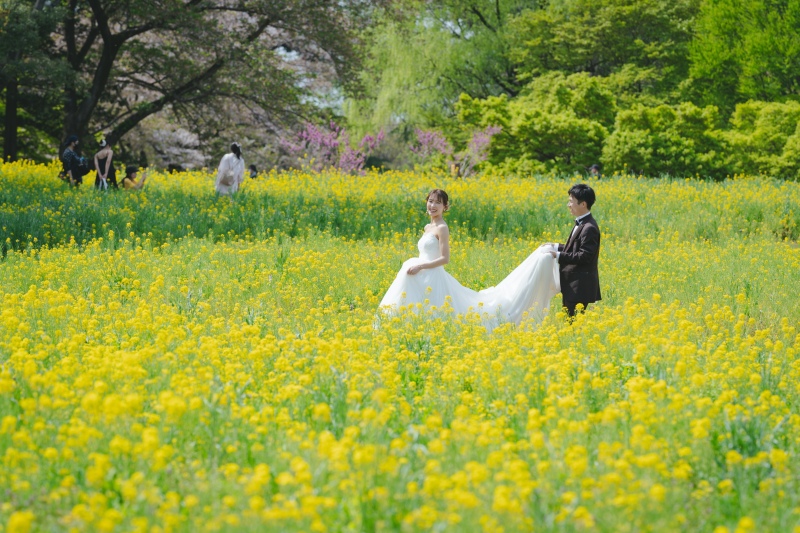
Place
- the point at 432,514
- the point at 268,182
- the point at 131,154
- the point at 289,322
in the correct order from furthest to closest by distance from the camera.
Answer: the point at 131,154, the point at 268,182, the point at 289,322, the point at 432,514

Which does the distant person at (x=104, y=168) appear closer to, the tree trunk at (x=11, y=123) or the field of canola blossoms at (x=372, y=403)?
the field of canola blossoms at (x=372, y=403)

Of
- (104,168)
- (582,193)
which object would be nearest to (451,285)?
(582,193)

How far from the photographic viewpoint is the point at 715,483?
348cm

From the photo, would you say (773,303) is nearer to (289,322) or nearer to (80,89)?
(289,322)

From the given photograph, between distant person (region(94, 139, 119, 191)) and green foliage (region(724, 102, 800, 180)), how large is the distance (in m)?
18.3

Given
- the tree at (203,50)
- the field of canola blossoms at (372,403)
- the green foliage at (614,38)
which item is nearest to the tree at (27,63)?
the tree at (203,50)

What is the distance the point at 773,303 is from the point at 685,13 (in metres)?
27.8

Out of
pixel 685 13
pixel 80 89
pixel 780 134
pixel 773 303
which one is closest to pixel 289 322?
pixel 773 303

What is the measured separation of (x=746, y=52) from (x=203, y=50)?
2001 centimetres

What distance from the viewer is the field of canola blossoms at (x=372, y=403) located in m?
2.94

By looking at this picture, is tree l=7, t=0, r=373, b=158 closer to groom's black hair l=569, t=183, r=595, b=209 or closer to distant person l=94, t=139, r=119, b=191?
distant person l=94, t=139, r=119, b=191

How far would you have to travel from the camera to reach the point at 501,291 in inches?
293

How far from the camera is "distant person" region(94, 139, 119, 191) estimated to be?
15469mm

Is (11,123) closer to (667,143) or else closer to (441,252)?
(667,143)
